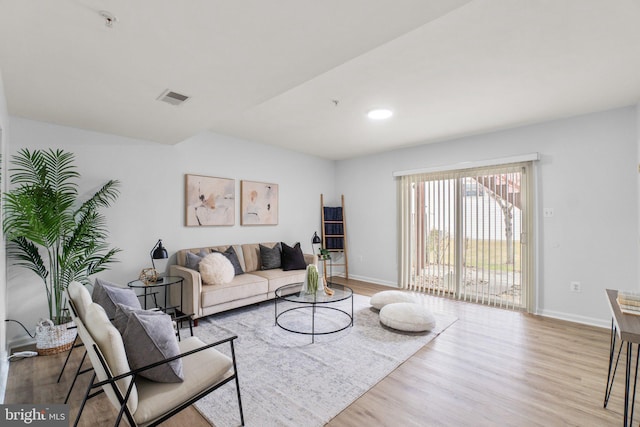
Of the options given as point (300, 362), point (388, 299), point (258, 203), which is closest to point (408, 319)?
point (388, 299)

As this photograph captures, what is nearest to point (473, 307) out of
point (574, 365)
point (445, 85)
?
point (574, 365)

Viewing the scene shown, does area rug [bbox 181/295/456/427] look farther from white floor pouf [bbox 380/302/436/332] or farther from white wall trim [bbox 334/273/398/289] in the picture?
white wall trim [bbox 334/273/398/289]

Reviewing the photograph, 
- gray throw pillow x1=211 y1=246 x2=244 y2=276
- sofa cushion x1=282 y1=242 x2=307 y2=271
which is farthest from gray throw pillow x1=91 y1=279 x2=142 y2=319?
sofa cushion x1=282 y1=242 x2=307 y2=271

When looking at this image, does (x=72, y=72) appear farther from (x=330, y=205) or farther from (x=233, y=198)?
(x=330, y=205)

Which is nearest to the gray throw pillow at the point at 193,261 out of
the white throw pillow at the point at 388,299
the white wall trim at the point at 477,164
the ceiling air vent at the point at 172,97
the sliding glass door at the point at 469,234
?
the ceiling air vent at the point at 172,97

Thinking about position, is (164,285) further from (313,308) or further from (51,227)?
(313,308)

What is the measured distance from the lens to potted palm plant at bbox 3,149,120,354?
8.38 ft

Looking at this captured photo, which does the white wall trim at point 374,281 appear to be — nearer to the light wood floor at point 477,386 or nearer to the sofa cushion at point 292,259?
the sofa cushion at point 292,259

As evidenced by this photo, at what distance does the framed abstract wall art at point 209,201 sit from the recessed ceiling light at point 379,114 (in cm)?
232

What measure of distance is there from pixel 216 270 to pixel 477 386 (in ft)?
9.49

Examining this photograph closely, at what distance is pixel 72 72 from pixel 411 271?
495 cm

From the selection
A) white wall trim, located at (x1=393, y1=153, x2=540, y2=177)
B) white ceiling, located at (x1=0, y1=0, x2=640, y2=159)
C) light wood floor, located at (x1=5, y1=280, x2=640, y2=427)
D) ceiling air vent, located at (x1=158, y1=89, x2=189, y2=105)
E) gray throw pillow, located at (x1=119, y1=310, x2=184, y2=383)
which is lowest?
light wood floor, located at (x1=5, y1=280, x2=640, y2=427)

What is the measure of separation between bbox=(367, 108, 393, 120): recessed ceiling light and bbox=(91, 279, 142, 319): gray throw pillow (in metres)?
2.97

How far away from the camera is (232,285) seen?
3627 millimetres
